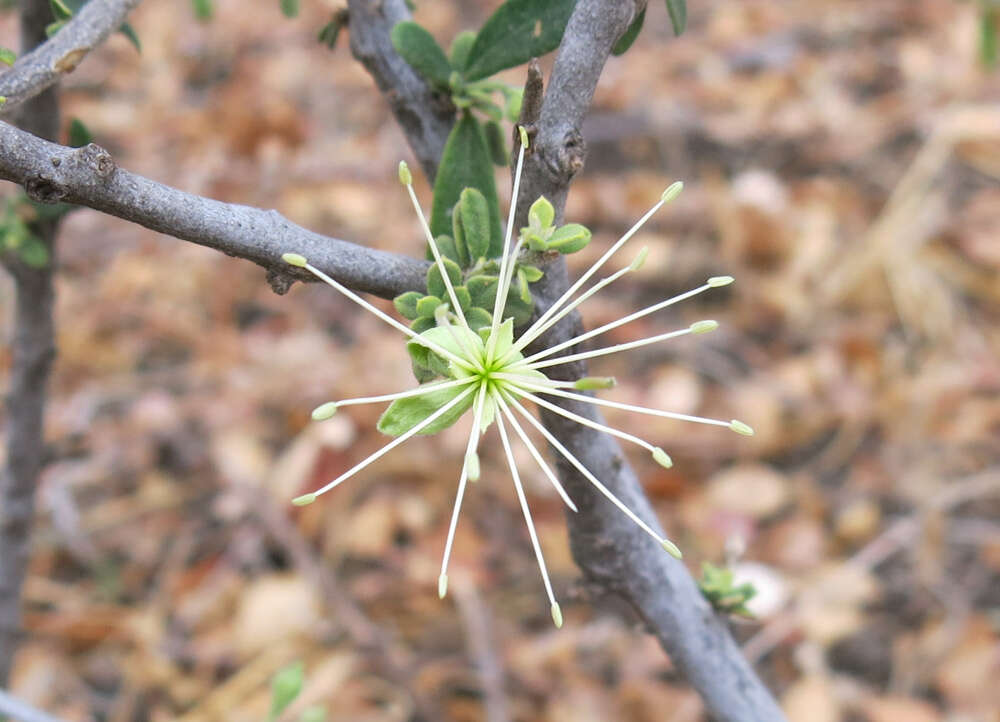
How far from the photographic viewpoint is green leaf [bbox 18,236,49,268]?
34.4 inches

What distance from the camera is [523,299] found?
1.93 ft

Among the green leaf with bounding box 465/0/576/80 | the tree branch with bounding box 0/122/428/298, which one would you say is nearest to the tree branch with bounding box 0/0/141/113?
the tree branch with bounding box 0/122/428/298

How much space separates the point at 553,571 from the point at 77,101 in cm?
207

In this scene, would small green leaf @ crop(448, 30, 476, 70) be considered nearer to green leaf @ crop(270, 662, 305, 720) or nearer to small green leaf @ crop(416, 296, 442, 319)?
small green leaf @ crop(416, 296, 442, 319)

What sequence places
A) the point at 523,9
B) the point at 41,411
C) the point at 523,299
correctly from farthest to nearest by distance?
1. the point at 41,411
2. the point at 523,9
3. the point at 523,299

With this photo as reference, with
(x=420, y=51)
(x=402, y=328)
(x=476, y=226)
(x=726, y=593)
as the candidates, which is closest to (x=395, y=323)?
(x=402, y=328)

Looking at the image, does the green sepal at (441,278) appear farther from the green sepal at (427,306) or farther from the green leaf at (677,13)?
the green leaf at (677,13)

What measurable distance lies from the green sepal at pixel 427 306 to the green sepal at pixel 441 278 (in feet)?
0.04

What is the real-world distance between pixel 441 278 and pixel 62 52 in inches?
11.5

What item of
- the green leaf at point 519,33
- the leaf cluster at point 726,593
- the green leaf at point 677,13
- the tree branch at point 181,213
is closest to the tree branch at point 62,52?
the tree branch at point 181,213

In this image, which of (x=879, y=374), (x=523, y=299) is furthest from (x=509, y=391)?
(x=879, y=374)

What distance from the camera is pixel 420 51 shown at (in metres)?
0.71

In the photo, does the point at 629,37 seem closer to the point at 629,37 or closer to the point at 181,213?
the point at 629,37

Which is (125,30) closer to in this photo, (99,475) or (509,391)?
(509,391)
